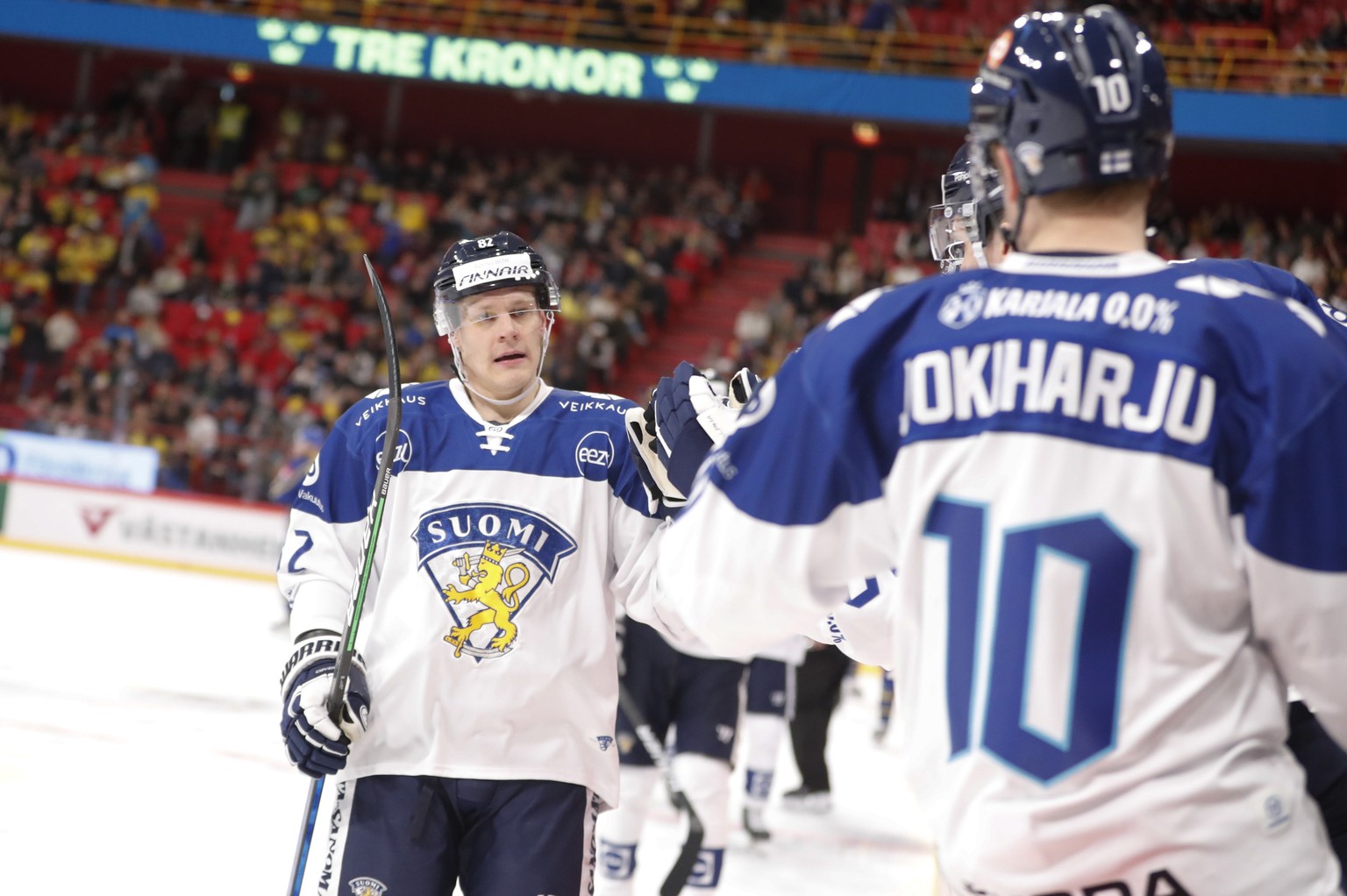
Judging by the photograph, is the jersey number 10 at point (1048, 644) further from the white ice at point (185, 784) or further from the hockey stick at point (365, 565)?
the white ice at point (185, 784)

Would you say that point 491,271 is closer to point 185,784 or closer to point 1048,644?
point 1048,644

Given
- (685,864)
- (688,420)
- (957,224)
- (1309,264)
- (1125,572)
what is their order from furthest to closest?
(1309,264), (685,864), (957,224), (688,420), (1125,572)

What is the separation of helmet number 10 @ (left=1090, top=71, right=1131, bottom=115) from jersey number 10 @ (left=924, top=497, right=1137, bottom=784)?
0.44 meters

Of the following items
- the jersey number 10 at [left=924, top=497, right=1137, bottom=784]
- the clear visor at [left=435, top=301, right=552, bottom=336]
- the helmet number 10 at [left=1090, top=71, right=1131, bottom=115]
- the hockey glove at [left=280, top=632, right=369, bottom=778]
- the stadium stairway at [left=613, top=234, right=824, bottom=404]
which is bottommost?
the hockey glove at [left=280, top=632, right=369, bottom=778]

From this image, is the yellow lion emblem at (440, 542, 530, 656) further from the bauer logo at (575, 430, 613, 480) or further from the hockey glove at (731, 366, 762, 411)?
the hockey glove at (731, 366, 762, 411)

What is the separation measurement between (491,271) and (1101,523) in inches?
71.7

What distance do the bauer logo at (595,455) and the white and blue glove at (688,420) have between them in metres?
0.45

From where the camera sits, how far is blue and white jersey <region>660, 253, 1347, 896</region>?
4.56 feet

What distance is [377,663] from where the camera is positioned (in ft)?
9.05

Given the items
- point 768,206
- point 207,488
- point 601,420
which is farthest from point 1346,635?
point 768,206

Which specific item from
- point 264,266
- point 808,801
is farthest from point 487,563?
point 264,266

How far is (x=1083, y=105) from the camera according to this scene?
4.95 ft

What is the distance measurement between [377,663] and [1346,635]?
6.05ft

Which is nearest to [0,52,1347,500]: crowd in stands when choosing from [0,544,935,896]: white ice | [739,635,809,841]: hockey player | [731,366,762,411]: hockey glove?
[0,544,935,896]: white ice
